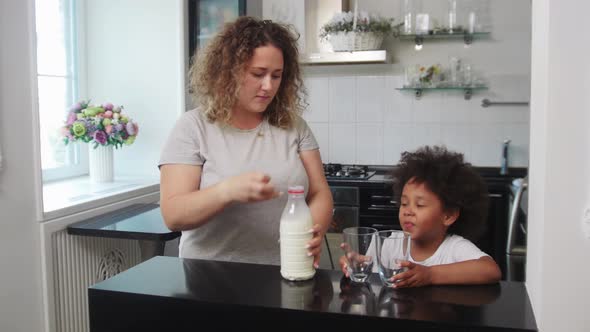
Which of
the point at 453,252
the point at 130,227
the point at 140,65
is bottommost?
the point at 130,227

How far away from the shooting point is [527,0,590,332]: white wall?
1.58 metres


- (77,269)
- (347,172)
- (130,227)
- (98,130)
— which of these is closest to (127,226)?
(130,227)

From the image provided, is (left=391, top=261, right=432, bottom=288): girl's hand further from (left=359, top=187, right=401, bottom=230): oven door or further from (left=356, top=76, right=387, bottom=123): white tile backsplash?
(left=356, top=76, right=387, bottom=123): white tile backsplash

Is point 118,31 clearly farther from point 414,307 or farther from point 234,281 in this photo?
point 414,307

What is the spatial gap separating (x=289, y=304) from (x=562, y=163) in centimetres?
94

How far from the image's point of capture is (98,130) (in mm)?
2936

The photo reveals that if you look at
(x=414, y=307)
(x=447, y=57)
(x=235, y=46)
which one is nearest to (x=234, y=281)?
(x=414, y=307)

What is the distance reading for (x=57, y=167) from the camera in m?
3.22

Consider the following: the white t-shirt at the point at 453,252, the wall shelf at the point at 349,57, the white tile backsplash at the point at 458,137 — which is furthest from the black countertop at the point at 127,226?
the white tile backsplash at the point at 458,137

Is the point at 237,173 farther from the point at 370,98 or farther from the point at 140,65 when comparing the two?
the point at 370,98

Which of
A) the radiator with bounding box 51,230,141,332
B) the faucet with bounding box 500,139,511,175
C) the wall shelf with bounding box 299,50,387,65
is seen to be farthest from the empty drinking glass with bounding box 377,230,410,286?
the faucet with bounding box 500,139,511,175

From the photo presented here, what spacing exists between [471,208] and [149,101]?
229cm

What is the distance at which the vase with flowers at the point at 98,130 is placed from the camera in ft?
9.55

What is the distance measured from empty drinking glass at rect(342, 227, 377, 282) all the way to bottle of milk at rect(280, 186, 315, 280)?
0.27 feet
